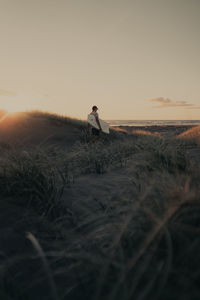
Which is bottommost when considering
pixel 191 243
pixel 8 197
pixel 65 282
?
pixel 65 282

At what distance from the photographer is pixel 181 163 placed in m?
3.17

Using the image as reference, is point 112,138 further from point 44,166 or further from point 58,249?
point 58,249

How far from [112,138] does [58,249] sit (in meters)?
10.8

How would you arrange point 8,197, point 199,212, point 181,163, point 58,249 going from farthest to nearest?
point 181,163 → point 8,197 → point 58,249 → point 199,212

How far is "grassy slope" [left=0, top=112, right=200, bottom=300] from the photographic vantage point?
37.2 inches

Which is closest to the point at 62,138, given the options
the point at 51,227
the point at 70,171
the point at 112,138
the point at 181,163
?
the point at 112,138

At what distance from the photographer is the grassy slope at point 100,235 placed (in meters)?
0.95

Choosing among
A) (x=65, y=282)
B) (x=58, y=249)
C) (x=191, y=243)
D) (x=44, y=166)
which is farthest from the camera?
(x=44, y=166)

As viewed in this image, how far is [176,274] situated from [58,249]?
37.3 inches

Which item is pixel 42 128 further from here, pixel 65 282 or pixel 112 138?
pixel 65 282

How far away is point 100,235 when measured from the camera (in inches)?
59.9

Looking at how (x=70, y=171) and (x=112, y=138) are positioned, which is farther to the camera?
(x=112, y=138)

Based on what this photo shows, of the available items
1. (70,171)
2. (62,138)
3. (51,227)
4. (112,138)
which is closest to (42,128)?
(62,138)

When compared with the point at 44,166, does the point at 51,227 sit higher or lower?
lower
